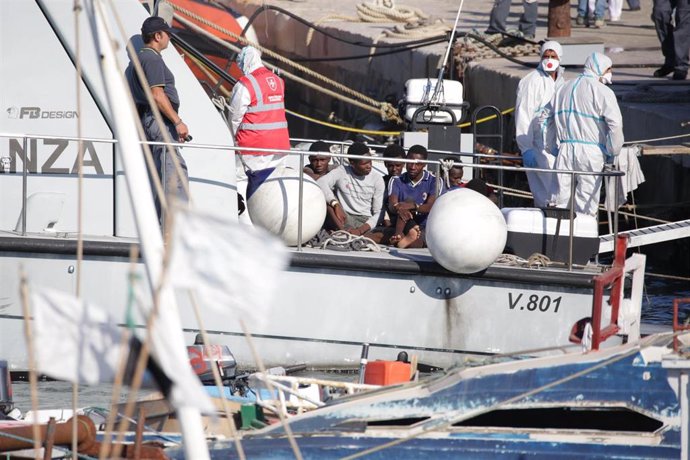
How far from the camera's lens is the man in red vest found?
8336 mm

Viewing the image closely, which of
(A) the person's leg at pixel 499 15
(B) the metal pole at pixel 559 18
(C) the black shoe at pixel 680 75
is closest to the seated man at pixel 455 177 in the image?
(C) the black shoe at pixel 680 75

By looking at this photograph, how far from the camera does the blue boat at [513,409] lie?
17.7 feet

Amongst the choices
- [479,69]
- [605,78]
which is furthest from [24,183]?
[479,69]

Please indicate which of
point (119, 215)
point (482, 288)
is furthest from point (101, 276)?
point (482, 288)

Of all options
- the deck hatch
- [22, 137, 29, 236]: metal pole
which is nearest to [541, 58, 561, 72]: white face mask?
[22, 137, 29, 236]: metal pole

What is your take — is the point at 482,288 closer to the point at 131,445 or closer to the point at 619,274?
the point at 619,274

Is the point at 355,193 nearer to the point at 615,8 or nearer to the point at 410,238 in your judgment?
the point at 410,238

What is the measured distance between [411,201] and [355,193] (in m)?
0.41

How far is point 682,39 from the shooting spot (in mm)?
14391

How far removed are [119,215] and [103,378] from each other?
4.71 meters

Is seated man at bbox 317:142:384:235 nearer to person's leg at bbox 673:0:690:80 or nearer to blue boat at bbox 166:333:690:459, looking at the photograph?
blue boat at bbox 166:333:690:459

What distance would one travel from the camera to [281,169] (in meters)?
8.25

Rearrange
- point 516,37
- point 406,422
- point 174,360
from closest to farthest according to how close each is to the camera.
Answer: point 174,360, point 406,422, point 516,37

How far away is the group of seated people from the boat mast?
15.7ft
